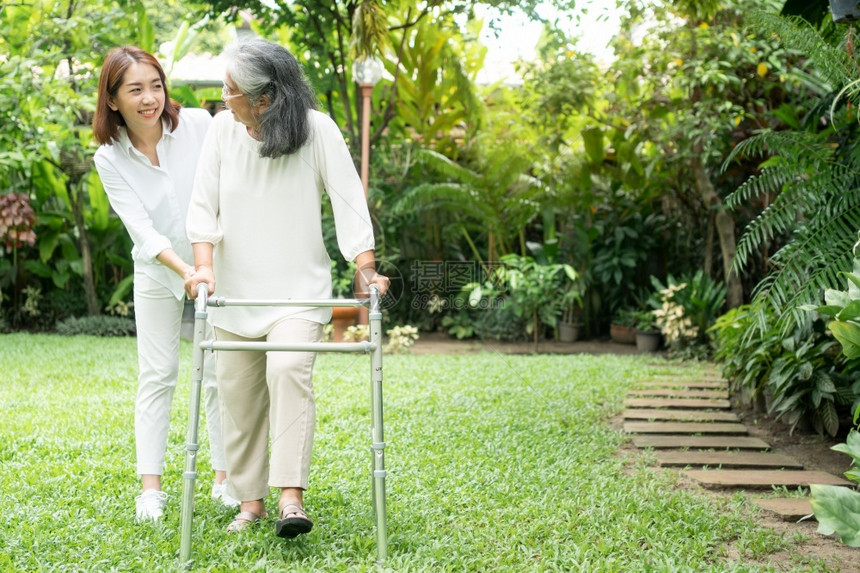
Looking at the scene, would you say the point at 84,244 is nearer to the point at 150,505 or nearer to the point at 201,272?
the point at 150,505

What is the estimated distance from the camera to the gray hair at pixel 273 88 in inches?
104

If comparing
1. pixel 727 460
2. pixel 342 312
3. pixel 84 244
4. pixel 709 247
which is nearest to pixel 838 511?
pixel 727 460

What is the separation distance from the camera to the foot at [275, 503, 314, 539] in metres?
2.54

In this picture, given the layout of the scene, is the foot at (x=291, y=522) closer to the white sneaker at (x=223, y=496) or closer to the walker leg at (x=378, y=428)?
the walker leg at (x=378, y=428)

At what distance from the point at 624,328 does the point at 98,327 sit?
5.18 m

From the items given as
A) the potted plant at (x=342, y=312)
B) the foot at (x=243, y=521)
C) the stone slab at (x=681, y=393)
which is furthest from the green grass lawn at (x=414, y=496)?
the potted plant at (x=342, y=312)

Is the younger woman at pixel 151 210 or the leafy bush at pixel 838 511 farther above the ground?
the younger woman at pixel 151 210

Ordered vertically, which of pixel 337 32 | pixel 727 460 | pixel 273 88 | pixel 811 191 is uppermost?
pixel 337 32

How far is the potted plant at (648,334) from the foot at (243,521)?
19.4ft

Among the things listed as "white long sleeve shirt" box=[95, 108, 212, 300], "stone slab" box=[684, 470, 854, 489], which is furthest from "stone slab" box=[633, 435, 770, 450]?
"white long sleeve shirt" box=[95, 108, 212, 300]

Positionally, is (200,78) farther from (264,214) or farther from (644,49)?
Answer: (264,214)

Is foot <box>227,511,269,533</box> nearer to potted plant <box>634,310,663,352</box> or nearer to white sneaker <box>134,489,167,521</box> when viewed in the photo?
white sneaker <box>134,489,167,521</box>

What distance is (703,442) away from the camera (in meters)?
4.57

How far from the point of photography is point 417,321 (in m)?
9.58
